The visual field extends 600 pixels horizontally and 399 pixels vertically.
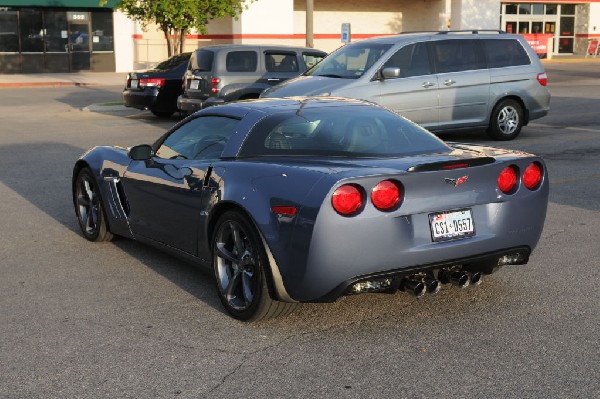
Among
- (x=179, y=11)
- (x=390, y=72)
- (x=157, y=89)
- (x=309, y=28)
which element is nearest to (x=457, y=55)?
(x=390, y=72)

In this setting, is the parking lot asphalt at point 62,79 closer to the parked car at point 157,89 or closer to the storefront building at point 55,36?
the storefront building at point 55,36

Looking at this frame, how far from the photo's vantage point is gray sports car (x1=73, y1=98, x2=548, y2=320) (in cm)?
535

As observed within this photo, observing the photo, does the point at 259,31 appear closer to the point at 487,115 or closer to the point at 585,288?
the point at 487,115

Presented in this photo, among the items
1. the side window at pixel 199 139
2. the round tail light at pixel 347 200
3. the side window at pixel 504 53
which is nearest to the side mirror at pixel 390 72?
the side window at pixel 504 53

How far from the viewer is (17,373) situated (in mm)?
4980

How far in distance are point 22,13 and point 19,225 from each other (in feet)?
112

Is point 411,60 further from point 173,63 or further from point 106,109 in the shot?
point 106,109

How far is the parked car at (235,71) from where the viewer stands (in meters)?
18.3

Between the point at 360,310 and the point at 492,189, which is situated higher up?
the point at 492,189

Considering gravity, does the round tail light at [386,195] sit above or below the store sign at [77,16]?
below

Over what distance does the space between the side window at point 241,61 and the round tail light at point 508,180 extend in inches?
517

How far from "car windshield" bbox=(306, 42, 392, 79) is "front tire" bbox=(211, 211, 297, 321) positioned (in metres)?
9.09

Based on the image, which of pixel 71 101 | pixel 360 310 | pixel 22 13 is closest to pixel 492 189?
pixel 360 310

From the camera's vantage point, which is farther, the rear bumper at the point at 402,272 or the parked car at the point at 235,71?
the parked car at the point at 235,71
